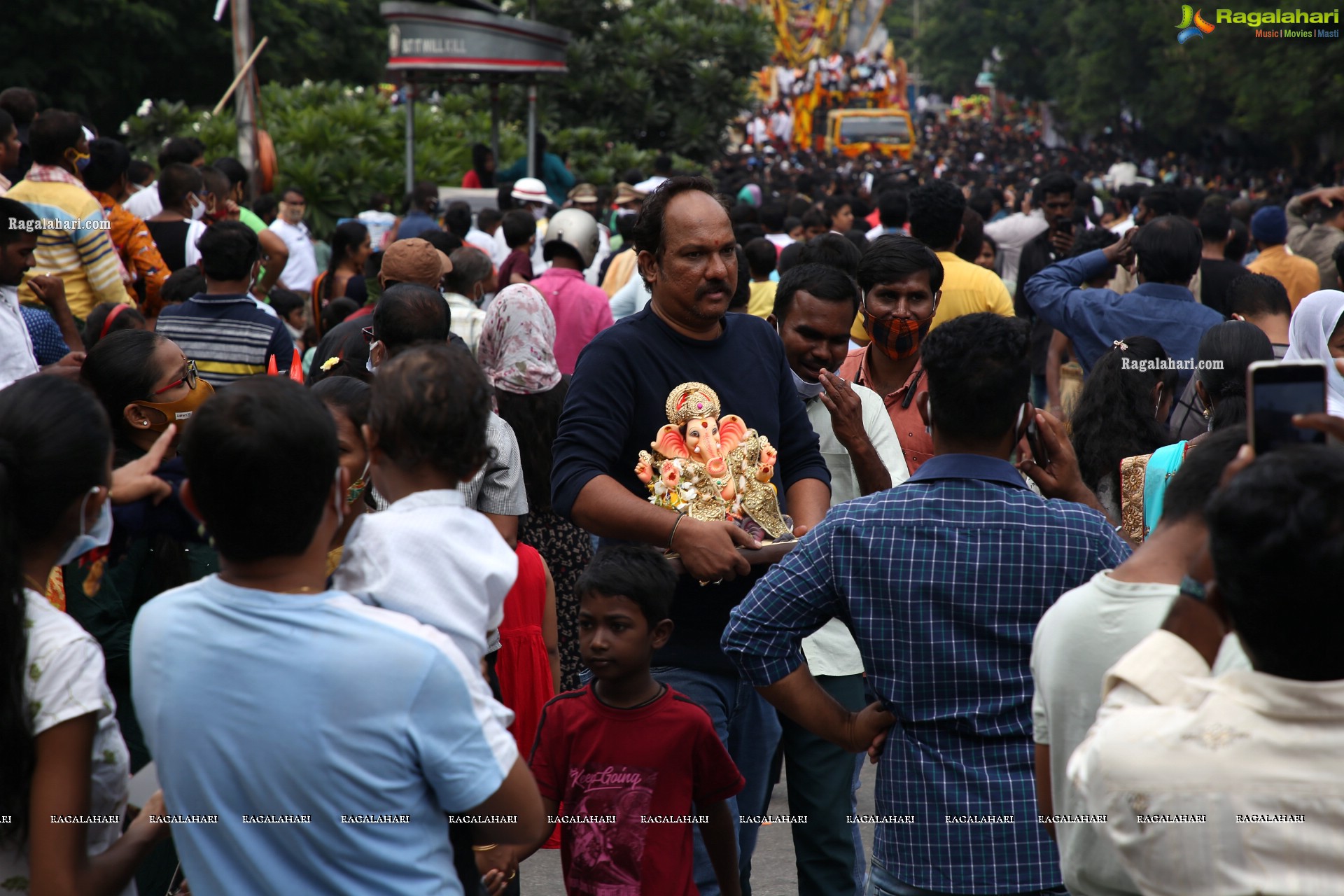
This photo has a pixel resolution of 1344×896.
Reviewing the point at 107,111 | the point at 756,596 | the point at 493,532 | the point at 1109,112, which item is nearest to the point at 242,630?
the point at 493,532

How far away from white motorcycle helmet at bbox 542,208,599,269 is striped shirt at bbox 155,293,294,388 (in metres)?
2.77

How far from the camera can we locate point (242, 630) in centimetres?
202

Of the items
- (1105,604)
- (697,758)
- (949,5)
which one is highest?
(949,5)

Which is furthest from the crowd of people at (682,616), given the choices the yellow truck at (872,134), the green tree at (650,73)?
the yellow truck at (872,134)

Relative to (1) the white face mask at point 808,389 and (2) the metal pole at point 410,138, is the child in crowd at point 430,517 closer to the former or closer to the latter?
(1) the white face mask at point 808,389

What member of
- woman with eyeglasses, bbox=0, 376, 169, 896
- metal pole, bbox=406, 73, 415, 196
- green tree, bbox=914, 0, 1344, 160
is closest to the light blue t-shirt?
woman with eyeglasses, bbox=0, 376, 169, 896

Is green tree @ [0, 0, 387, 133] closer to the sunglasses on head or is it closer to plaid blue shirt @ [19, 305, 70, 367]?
plaid blue shirt @ [19, 305, 70, 367]

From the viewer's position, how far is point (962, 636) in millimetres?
2658

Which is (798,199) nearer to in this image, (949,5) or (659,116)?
(659,116)

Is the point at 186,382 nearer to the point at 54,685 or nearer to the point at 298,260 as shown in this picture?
the point at 54,685

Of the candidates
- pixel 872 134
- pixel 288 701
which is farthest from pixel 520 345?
pixel 872 134

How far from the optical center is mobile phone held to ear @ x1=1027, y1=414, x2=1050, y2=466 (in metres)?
3.11

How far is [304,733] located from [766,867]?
3184mm

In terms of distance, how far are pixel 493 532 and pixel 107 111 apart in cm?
2966
